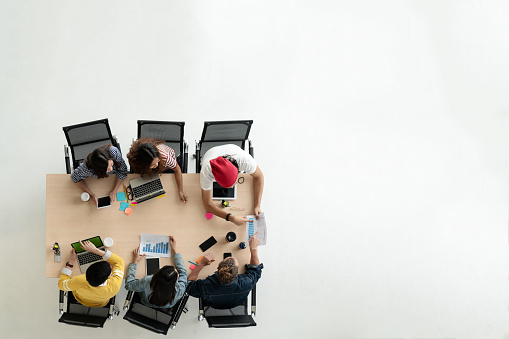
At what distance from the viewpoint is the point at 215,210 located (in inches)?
126

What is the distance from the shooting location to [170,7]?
4508mm

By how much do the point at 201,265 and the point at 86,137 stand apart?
4.93ft

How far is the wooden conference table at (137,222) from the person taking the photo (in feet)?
10.3

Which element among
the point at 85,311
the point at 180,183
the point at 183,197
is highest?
the point at 180,183

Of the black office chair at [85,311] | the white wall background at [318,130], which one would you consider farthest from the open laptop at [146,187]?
the white wall background at [318,130]

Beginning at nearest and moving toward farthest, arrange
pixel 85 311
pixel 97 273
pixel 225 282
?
pixel 97 273
pixel 225 282
pixel 85 311

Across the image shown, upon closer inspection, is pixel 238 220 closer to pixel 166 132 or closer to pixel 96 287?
pixel 166 132

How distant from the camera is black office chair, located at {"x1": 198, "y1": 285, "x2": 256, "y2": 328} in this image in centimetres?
314

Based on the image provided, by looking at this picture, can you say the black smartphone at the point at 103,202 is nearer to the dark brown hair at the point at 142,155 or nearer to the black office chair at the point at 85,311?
the dark brown hair at the point at 142,155

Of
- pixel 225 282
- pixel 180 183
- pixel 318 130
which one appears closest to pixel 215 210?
pixel 180 183

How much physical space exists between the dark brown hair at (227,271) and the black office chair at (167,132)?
44.3 inches

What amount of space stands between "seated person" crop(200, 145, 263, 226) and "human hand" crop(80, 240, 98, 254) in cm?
96

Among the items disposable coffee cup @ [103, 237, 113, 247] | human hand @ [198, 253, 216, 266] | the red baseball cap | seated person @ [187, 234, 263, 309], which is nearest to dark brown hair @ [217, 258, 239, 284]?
seated person @ [187, 234, 263, 309]

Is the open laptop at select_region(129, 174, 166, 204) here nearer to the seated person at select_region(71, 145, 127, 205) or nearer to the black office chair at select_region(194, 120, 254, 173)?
the seated person at select_region(71, 145, 127, 205)
